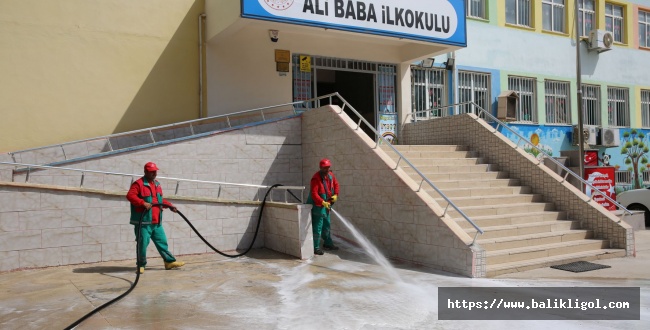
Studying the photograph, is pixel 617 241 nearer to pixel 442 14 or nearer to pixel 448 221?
pixel 448 221

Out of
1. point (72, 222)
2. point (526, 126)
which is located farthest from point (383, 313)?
point (526, 126)

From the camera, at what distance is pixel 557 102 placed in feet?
58.9

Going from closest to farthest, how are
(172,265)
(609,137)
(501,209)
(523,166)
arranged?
(172,265)
(501,209)
(523,166)
(609,137)

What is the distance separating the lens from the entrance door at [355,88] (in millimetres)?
14531

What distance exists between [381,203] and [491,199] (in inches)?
86.8

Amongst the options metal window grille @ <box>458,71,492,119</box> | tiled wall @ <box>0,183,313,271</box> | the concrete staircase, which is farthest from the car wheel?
tiled wall @ <box>0,183,313,271</box>

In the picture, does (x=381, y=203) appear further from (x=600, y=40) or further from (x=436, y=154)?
(x=600, y=40)

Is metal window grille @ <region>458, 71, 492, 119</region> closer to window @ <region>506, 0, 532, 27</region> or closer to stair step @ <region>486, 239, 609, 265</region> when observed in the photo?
window @ <region>506, 0, 532, 27</region>

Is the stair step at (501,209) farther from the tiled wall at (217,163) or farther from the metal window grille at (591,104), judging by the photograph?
the metal window grille at (591,104)

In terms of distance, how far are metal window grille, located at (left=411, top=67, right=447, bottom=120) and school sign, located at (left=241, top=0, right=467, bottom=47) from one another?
259 centimetres

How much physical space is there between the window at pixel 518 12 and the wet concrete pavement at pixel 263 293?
10342mm

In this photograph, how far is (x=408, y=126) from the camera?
14227 mm

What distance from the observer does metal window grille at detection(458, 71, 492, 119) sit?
52.6 ft

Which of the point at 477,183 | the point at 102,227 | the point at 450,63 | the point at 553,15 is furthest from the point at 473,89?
the point at 102,227
